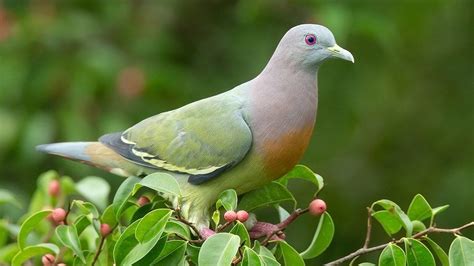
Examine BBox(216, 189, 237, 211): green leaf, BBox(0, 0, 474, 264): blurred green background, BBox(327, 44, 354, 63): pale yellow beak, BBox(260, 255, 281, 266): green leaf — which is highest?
BBox(327, 44, 354, 63): pale yellow beak

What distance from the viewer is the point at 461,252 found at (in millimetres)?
2379

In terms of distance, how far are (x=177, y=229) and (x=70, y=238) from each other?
337mm

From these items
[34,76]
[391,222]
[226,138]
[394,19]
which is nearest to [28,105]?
[34,76]

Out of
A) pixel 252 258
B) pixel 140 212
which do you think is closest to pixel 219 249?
pixel 252 258

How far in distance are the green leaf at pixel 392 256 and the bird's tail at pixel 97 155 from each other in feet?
3.80

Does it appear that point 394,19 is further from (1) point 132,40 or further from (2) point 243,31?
(1) point 132,40

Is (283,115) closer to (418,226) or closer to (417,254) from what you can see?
(418,226)

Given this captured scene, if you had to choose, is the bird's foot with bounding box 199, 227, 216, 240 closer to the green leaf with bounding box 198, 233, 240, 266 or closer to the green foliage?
the green foliage

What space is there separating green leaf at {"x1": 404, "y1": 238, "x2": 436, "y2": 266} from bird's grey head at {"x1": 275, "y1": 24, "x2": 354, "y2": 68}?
0.74 metres

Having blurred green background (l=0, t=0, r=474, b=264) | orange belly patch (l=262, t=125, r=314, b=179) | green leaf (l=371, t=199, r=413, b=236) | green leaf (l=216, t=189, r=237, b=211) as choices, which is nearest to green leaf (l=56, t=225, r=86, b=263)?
green leaf (l=216, t=189, r=237, b=211)

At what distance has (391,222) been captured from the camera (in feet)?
8.84

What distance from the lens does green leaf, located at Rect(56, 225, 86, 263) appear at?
264 cm

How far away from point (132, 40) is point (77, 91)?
0.61 meters

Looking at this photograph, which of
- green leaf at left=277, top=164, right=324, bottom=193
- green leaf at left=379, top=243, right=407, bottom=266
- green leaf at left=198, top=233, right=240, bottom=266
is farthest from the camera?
green leaf at left=277, top=164, right=324, bottom=193
